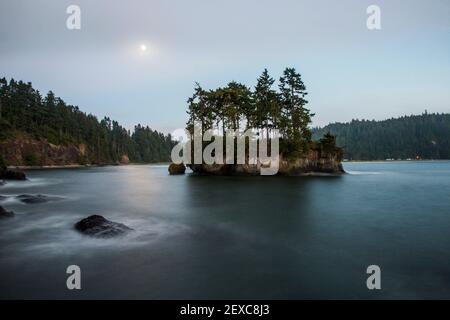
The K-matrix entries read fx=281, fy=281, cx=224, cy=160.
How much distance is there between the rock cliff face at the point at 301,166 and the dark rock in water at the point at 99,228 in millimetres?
44697

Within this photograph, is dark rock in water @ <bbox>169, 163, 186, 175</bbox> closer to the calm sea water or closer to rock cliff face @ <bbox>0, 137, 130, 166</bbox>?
the calm sea water

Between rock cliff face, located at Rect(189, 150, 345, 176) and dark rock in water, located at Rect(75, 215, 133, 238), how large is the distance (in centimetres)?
4470

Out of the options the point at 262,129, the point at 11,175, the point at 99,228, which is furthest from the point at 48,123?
the point at 99,228

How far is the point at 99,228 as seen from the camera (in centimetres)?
1320

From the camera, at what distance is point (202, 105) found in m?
61.8

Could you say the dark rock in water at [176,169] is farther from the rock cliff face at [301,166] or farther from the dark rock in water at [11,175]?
the dark rock in water at [11,175]

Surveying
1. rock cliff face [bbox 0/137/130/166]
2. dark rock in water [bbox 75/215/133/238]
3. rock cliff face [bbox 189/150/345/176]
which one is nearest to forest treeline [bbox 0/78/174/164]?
rock cliff face [bbox 0/137/130/166]

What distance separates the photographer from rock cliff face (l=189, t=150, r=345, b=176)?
2234 inches

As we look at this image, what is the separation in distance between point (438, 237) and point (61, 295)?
617 inches

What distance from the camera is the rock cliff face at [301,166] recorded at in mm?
56750

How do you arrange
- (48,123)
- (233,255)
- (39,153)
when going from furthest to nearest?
1. (48,123)
2. (39,153)
3. (233,255)

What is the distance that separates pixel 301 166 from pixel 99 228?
49.3 meters

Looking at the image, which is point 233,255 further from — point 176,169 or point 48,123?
point 48,123

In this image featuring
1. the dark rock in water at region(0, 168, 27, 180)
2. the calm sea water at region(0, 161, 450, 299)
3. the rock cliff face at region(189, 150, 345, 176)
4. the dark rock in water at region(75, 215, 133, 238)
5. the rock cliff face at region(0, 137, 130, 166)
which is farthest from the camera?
the rock cliff face at region(0, 137, 130, 166)
